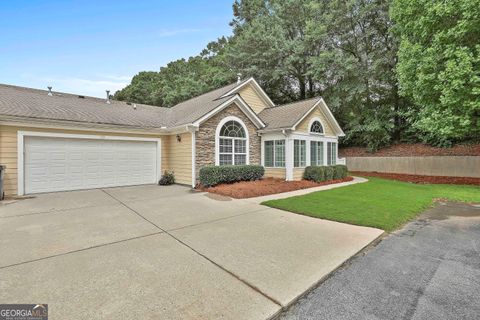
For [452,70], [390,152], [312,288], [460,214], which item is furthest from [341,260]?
[390,152]

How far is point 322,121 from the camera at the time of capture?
14719mm

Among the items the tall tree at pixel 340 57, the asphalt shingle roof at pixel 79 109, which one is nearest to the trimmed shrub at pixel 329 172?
the asphalt shingle roof at pixel 79 109

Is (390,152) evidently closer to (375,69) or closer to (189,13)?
(375,69)

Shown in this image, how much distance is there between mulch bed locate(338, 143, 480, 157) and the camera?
15.9m

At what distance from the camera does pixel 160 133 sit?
12898 millimetres

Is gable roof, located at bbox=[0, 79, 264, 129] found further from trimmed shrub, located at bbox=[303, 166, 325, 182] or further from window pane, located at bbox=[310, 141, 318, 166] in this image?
trimmed shrub, located at bbox=[303, 166, 325, 182]

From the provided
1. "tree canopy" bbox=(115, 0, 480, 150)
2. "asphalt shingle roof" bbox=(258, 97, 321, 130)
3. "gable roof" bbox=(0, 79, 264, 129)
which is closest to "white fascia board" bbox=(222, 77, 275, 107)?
"gable roof" bbox=(0, 79, 264, 129)

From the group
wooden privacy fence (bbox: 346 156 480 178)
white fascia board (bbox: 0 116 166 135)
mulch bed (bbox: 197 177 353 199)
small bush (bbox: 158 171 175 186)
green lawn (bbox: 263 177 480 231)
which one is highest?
white fascia board (bbox: 0 116 166 135)

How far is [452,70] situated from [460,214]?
7.85 metres

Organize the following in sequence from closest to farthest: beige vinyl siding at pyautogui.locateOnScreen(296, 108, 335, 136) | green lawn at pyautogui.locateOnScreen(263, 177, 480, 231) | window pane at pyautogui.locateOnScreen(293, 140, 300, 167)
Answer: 1. green lawn at pyautogui.locateOnScreen(263, 177, 480, 231)
2. window pane at pyautogui.locateOnScreen(293, 140, 300, 167)
3. beige vinyl siding at pyautogui.locateOnScreen(296, 108, 335, 136)

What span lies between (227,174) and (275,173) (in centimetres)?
343

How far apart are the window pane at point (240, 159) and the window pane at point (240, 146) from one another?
27cm

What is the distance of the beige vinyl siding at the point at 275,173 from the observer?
1298cm

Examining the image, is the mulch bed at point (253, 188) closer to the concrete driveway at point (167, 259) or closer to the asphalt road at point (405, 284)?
the concrete driveway at point (167, 259)
